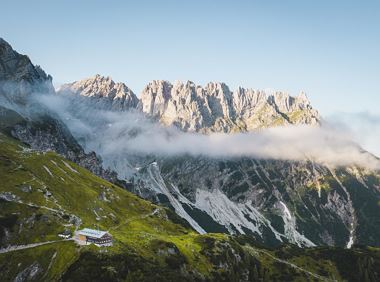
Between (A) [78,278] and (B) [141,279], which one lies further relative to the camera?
(B) [141,279]

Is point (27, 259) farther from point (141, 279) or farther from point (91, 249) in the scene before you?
point (141, 279)

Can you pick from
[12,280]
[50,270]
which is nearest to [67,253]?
[50,270]

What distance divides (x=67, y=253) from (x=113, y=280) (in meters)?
26.1

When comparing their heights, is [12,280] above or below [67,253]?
below

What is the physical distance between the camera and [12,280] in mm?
192625

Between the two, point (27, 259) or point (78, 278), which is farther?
point (27, 259)

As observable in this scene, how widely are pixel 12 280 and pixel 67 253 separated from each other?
83.5 feet

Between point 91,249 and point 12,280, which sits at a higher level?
point 91,249

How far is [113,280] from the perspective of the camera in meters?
190

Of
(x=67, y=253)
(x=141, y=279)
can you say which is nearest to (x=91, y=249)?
(x=67, y=253)

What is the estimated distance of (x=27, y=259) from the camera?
656ft

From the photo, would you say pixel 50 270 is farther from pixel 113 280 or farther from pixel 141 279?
pixel 141 279

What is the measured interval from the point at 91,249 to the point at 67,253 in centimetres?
1096

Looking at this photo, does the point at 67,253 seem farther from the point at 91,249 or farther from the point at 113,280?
the point at 113,280
